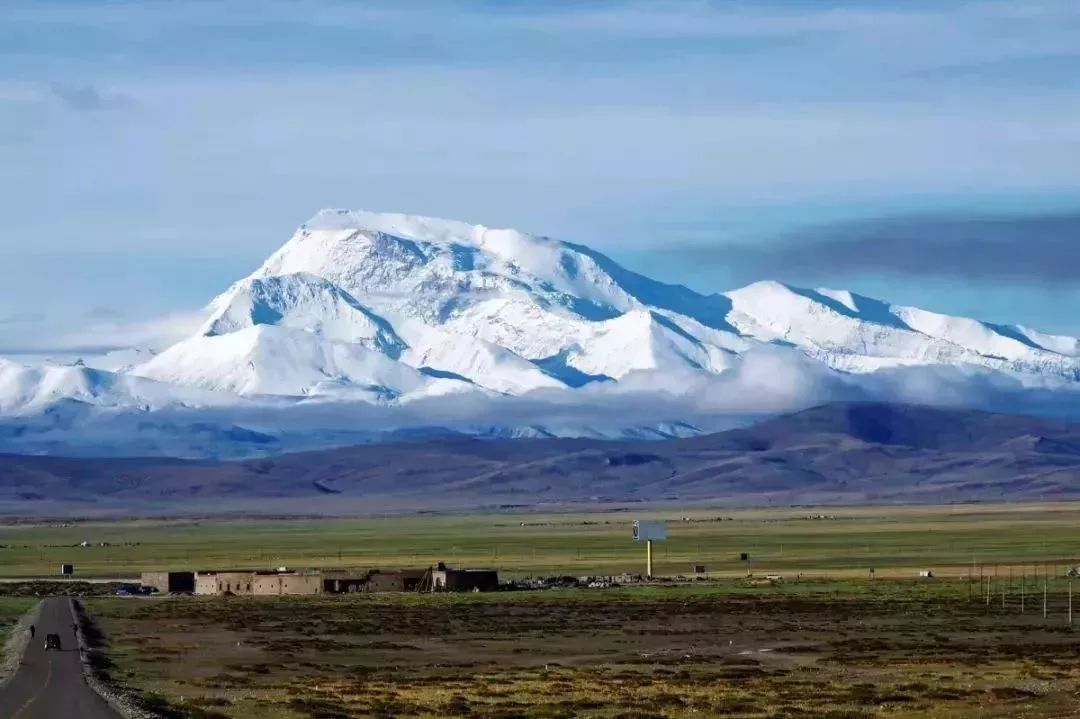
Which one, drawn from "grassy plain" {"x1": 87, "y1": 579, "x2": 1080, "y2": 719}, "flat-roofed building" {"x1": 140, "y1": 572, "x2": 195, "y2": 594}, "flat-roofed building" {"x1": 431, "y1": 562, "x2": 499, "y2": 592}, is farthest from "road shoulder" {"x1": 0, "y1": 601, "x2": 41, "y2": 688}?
"flat-roofed building" {"x1": 431, "y1": 562, "x2": 499, "y2": 592}

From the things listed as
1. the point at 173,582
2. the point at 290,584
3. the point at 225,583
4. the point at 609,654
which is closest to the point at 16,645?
the point at 609,654

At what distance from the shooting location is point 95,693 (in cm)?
6194

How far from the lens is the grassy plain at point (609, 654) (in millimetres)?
60406

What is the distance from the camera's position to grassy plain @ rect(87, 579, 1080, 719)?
6041 centimetres

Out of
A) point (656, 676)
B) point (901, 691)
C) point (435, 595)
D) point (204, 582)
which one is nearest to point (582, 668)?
point (656, 676)

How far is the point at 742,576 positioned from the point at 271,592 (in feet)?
90.6

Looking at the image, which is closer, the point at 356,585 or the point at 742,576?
the point at 356,585

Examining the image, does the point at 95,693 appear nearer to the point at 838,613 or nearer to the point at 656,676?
the point at 656,676

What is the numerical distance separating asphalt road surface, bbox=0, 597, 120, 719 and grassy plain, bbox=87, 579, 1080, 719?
179 cm

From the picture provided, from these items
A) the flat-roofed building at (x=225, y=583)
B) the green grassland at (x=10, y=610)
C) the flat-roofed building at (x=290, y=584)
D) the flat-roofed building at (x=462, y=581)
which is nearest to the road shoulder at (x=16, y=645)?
the green grassland at (x=10, y=610)

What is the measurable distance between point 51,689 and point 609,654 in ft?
77.5

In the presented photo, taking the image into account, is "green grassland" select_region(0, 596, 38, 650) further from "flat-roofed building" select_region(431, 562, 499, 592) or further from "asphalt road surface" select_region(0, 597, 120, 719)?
"flat-roofed building" select_region(431, 562, 499, 592)

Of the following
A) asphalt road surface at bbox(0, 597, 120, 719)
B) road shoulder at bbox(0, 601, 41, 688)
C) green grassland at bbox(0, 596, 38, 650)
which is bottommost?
asphalt road surface at bbox(0, 597, 120, 719)

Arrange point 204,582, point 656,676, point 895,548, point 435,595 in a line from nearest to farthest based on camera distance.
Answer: point 656,676 < point 435,595 < point 204,582 < point 895,548
